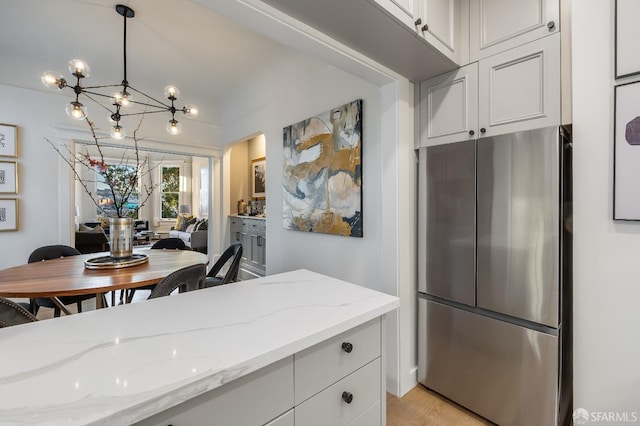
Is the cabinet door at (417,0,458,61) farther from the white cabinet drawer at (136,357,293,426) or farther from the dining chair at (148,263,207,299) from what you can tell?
the dining chair at (148,263,207,299)

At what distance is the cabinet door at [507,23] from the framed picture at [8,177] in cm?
483

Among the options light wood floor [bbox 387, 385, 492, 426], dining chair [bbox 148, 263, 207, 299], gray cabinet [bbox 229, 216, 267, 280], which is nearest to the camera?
dining chair [bbox 148, 263, 207, 299]

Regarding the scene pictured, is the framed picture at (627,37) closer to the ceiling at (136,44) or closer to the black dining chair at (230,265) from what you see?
the black dining chair at (230,265)

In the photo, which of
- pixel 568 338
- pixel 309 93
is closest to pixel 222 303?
pixel 568 338

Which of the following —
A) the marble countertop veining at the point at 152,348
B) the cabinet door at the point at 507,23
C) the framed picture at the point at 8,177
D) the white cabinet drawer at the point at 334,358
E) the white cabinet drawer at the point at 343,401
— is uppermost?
the cabinet door at the point at 507,23

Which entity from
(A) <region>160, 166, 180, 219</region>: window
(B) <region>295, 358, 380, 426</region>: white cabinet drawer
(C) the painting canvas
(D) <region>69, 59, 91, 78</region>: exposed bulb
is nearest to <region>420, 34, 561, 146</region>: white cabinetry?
(C) the painting canvas

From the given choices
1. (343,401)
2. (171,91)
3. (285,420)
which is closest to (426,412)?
(343,401)

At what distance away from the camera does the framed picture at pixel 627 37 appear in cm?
122

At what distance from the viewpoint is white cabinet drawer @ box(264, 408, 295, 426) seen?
0.79 m

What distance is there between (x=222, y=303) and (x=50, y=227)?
3.88 meters

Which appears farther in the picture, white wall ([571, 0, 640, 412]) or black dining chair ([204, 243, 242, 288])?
black dining chair ([204, 243, 242, 288])

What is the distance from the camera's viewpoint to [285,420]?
812 mm

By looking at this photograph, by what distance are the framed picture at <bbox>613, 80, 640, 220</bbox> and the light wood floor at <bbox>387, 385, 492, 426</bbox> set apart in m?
1.40

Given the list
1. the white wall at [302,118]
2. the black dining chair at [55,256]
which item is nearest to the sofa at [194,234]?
the white wall at [302,118]
